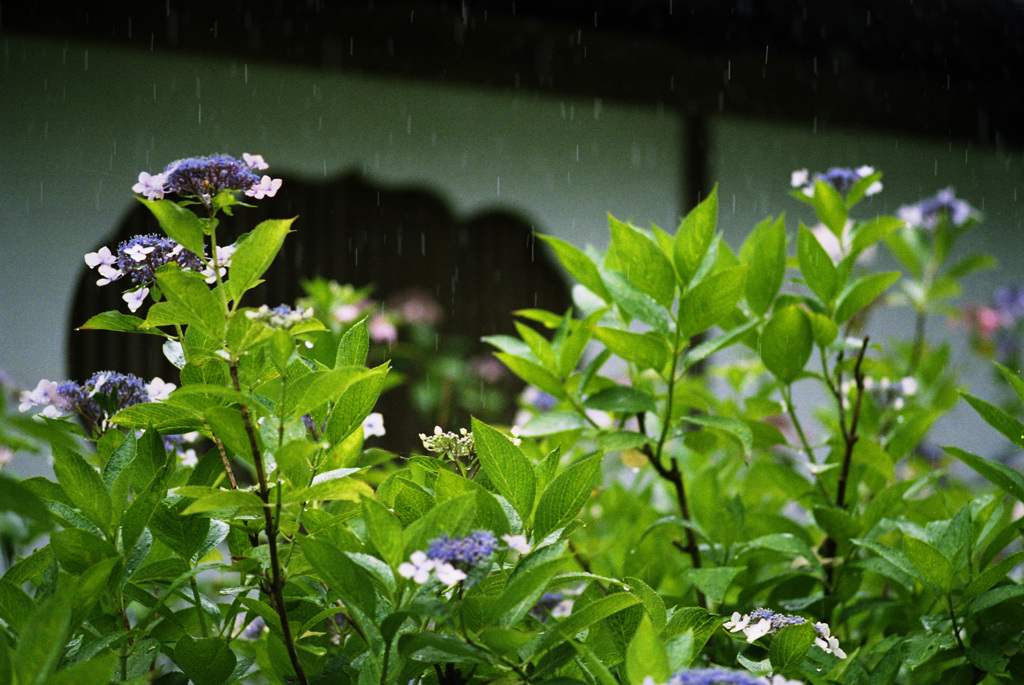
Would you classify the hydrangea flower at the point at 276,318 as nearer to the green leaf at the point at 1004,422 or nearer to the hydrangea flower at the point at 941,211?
the green leaf at the point at 1004,422

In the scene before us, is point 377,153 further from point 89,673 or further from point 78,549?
point 89,673

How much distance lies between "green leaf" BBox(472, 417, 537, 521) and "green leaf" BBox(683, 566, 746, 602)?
0.24m

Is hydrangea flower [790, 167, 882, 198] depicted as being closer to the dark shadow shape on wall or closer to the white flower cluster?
the white flower cluster

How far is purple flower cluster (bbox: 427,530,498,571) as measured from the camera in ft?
1.74

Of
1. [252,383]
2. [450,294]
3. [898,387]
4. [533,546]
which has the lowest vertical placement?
[450,294]

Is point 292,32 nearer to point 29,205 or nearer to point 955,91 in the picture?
point 29,205

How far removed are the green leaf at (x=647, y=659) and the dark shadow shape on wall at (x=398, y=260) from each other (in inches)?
108

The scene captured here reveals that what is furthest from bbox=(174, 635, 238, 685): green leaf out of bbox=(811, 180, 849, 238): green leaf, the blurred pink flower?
the blurred pink flower

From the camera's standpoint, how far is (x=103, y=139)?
111 inches

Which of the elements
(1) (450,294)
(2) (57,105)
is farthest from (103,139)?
(1) (450,294)

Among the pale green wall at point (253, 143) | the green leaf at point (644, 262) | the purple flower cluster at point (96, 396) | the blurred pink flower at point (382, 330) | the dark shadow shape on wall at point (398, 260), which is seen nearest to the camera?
the purple flower cluster at point (96, 396)

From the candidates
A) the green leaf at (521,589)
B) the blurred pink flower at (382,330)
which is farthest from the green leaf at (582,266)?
the blurred pink flower at (382,330)

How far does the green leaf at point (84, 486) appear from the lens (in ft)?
2.14

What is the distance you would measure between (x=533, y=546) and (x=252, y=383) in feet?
0.74
